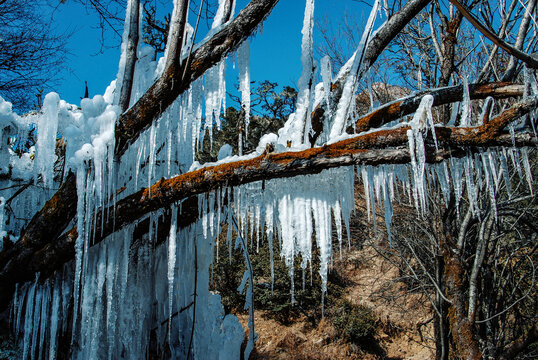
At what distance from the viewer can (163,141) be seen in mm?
3033

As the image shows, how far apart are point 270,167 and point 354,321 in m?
8.52

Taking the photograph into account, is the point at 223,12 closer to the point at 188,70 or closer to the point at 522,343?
the point at 188,70

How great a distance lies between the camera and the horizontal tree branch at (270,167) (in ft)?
6.23

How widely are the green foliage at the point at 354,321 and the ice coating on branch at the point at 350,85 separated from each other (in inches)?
321

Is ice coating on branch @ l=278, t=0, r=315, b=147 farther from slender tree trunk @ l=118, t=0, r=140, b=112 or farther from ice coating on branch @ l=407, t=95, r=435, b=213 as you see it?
slender tree trunk @ l=118, t=0, r=140, b=112

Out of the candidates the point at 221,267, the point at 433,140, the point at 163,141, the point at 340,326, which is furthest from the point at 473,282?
the point at 221,267

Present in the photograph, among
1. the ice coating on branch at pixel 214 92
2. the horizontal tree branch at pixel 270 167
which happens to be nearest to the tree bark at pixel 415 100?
the horizontal tree branch at pixel 270 167

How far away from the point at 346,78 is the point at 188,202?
1.70m

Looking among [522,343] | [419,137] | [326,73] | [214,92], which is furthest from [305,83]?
[522,343]

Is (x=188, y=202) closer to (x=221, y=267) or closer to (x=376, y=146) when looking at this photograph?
(x=376, y=146)

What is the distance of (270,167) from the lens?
7.27ft

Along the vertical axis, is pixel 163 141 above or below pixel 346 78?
below

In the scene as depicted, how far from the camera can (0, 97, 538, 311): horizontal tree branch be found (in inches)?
74.8

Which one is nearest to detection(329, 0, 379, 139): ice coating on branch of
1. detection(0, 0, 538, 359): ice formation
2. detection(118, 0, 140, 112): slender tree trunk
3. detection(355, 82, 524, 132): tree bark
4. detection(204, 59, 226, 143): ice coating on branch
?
detection(0, 0, 538, 359): ice formation
